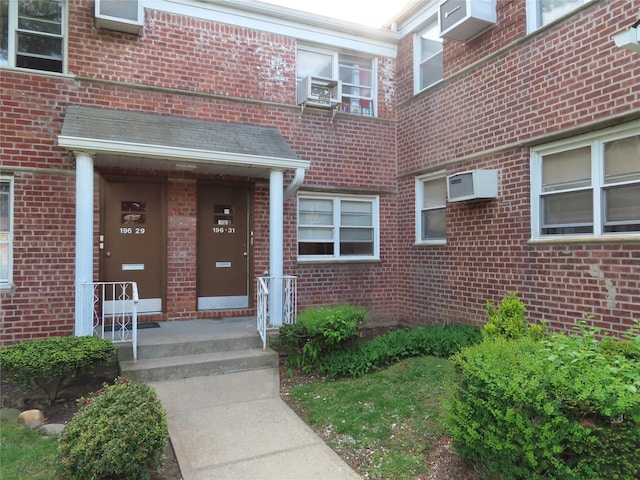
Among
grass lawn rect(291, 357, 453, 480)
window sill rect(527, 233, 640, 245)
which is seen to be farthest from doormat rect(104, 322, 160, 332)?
window sill rect(527, 233, 640, 245)

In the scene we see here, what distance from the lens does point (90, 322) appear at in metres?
5.62

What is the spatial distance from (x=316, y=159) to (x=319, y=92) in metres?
1.21

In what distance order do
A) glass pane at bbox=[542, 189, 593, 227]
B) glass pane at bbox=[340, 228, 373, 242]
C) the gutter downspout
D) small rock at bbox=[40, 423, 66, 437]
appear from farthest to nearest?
glass pane at bbox=[340, 228, 373, 242] < the gutter downspout < glass pane at bbox=[542, 189, 593, 227] < small rock at bbox=[40, 423, 66, 437]

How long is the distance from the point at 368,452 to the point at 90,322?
13.1 feet

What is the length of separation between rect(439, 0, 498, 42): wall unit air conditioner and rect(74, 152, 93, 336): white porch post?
5646mm

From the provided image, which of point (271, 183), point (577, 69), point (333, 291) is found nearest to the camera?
point (577, 69)

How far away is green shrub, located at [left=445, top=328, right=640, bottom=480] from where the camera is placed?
7.93 ft

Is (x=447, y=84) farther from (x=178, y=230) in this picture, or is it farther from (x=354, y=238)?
(x=178, y=230)

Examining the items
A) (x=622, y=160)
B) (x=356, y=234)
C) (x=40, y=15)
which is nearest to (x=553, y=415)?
(x=622, y=160)

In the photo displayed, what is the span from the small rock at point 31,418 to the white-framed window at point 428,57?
7.70m

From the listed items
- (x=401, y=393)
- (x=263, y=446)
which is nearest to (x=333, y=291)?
(x=401, y=393)

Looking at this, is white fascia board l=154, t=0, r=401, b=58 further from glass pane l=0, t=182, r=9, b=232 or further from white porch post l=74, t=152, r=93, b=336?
glass pane l=0, t=182, r=9, b=232

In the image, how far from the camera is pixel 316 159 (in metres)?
8.19

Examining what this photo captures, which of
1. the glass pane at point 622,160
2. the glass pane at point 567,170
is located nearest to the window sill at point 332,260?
the glass pane at point 567,170
